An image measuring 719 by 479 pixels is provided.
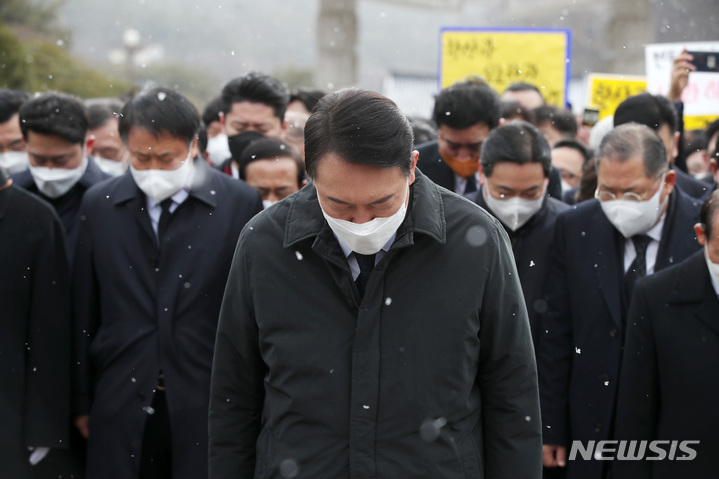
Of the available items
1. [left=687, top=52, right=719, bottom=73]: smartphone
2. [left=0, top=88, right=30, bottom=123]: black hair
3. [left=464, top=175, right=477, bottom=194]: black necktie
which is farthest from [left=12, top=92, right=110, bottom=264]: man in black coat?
[left=687, top=52, right=719, bottom=73]: smartphone

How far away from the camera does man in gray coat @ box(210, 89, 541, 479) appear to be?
271 centimetres

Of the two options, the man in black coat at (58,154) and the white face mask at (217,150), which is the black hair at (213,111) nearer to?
the white face mask at (217,150)

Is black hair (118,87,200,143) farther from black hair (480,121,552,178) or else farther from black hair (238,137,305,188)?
black hair (480,121,552,178)

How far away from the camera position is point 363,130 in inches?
103

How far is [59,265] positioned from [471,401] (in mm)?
2557

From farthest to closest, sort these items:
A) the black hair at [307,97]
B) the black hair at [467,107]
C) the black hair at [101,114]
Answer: the black hair at [307,97] < the black hair at [101,114] < the black hair at [467,107]

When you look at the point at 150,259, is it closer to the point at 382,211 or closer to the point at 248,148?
the point at 248,148

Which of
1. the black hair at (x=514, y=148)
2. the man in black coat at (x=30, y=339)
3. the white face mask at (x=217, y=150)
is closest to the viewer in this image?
the man in black coat at (x=30, y=339)

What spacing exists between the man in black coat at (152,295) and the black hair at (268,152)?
0.75 meters

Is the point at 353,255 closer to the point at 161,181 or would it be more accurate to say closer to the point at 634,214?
the point at 161,181

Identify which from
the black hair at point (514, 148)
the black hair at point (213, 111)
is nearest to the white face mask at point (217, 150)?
the black hair at point (213, 111)

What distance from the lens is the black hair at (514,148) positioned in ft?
14.8

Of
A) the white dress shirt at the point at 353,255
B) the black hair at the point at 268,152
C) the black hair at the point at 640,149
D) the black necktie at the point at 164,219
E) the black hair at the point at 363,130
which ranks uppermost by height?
the black hair at the point at 363,130

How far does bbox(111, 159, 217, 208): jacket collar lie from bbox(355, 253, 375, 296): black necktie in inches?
63.9
